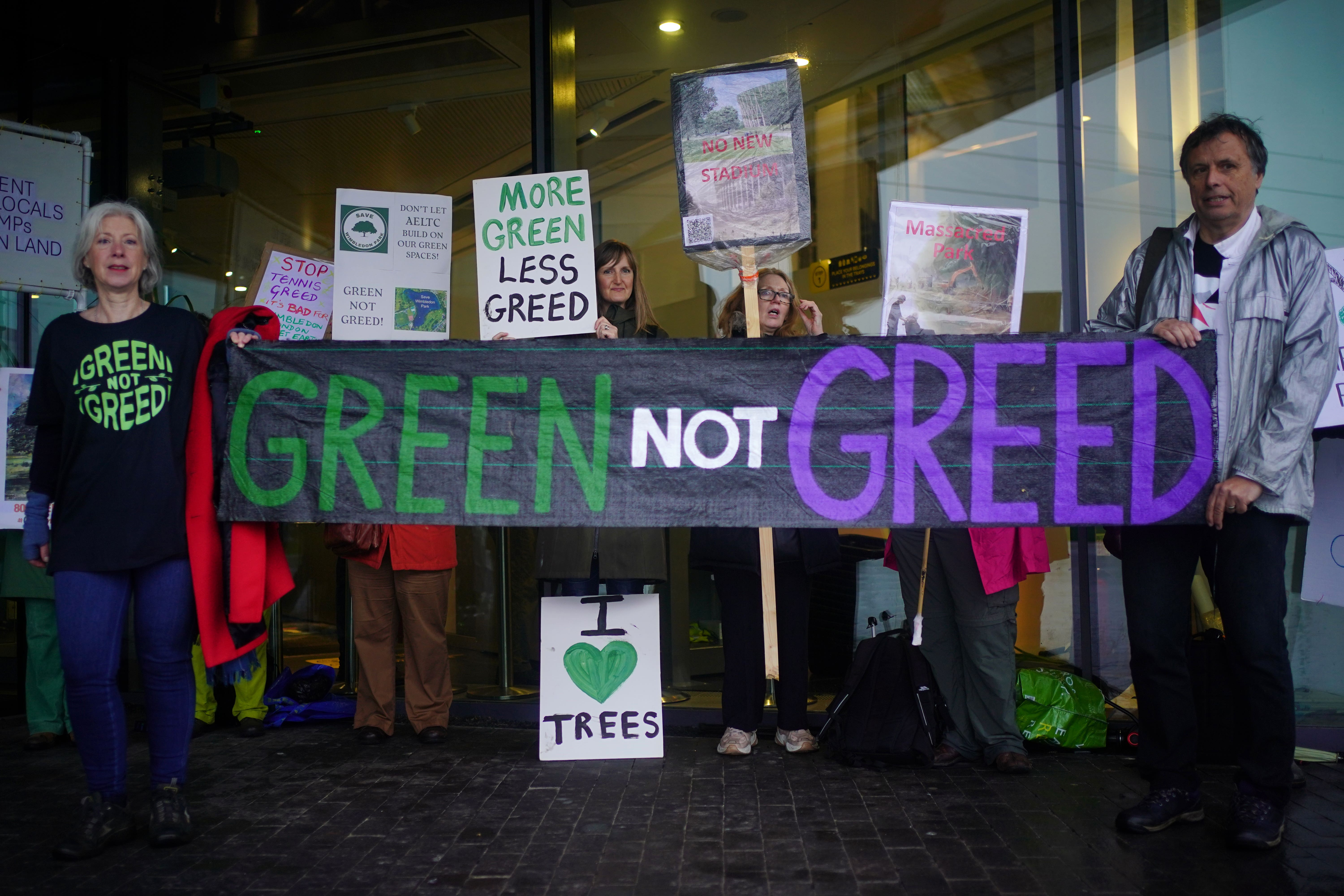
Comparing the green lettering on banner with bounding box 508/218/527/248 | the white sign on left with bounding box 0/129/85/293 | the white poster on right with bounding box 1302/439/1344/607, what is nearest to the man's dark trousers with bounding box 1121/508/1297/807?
the white poster on right with bounding box 1302/439/1344/607

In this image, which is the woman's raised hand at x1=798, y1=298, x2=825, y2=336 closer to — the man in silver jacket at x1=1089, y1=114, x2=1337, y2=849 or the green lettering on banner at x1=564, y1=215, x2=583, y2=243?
the green lettering on banner at x1=564, y1=215, x2=583, y2=243

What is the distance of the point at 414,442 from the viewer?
3.89 metres

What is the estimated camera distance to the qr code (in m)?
4.08

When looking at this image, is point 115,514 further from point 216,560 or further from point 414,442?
point 414,442

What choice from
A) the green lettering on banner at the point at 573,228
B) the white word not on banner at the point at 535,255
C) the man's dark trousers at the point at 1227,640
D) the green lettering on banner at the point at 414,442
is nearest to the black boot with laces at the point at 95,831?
the green lettering on banner at the point at 414,442

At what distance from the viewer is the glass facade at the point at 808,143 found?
5234 millimetres

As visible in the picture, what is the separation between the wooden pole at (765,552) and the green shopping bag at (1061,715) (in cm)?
134

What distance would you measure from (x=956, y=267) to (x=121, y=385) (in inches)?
123

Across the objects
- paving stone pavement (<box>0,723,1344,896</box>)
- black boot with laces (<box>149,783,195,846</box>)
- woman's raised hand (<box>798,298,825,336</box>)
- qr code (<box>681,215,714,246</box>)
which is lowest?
paving stone pavement (<box>0,723,1344,896</box>)

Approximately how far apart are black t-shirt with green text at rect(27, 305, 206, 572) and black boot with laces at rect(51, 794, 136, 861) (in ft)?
2.55

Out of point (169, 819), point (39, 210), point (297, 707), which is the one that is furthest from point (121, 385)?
point (39, 210)

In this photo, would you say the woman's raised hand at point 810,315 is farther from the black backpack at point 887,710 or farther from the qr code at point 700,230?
the black backpack at point 887,710

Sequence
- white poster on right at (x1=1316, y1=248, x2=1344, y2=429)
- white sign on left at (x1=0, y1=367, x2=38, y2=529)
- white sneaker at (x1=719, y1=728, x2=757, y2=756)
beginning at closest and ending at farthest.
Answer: white poster on right at (x1=1316, y1=248, x2=1344, y2=429) < white sneaker at (x1=719, y1=728, x2=757, y2=756) < white sign on left at (x1=0, y1=367, x2=38, y2=529)

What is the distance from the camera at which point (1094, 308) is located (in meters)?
5.31
